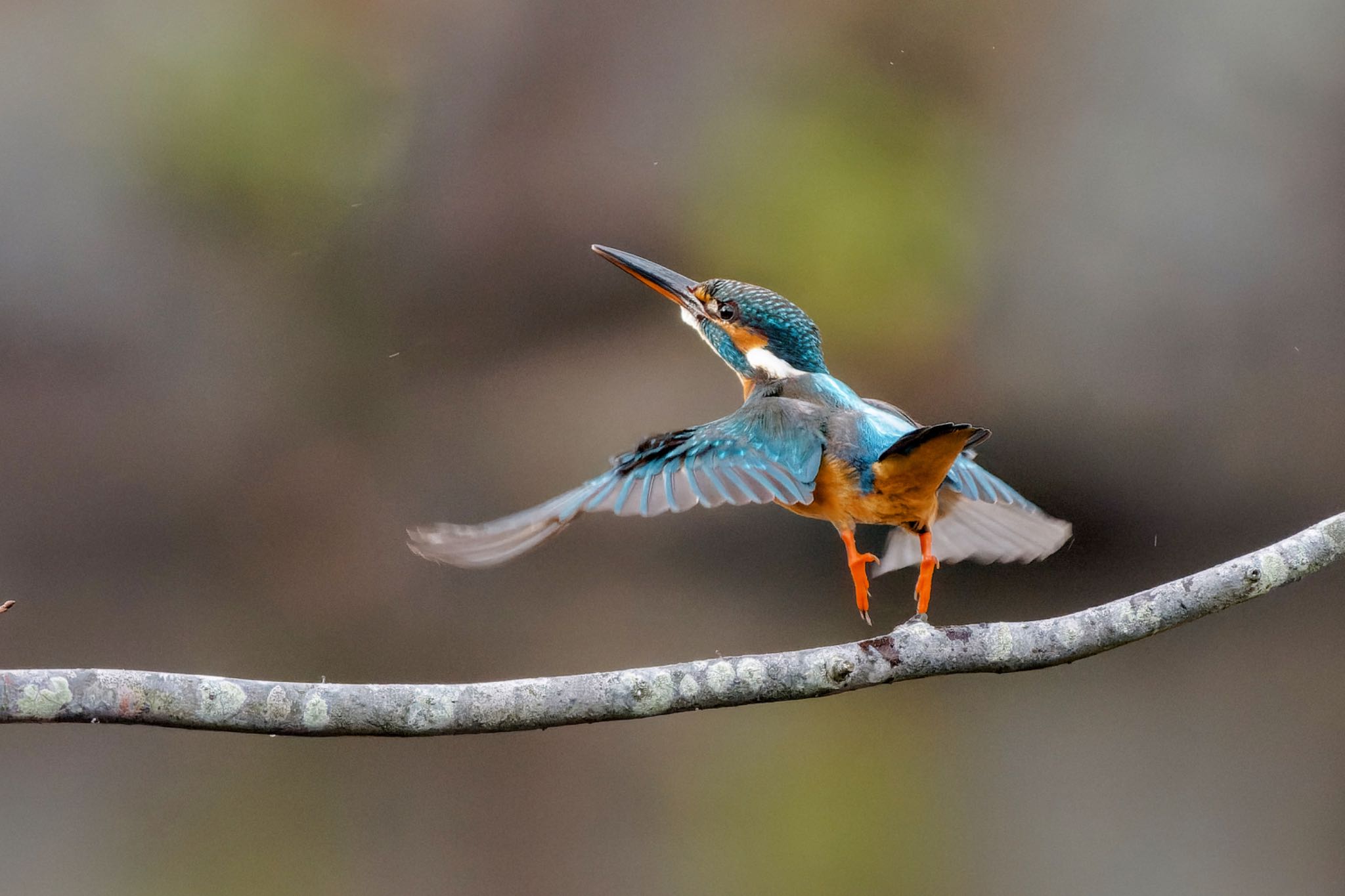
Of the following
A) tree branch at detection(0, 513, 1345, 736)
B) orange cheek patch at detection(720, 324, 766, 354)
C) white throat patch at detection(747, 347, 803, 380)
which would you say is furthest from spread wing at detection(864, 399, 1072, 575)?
tree branch at detection(0, 513, 1345, 736)

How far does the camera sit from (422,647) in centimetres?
453

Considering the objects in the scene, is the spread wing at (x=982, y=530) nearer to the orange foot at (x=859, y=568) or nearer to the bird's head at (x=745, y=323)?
the orange foot at (x=859, y=568)

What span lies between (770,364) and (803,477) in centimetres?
65

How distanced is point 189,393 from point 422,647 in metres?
1.28

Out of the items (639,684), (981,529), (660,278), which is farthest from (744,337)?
(639,684)

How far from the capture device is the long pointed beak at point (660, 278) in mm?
2912

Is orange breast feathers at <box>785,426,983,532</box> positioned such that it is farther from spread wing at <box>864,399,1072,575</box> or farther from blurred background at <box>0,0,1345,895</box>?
blurred background at <box>0,0,1345,895</box>

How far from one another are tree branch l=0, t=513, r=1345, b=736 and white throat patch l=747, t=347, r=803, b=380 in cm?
96

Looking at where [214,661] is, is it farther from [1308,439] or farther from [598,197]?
[1308,439]

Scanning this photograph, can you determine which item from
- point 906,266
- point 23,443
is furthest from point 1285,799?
point 23,443

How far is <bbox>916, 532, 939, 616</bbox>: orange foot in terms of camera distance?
2.13 metres

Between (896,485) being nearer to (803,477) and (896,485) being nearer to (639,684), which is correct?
(803,477)

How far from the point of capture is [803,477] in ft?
6.93

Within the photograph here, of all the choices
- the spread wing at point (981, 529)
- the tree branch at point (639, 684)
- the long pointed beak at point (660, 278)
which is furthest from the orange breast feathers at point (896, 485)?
the long pointed beak at point (660, 278)
